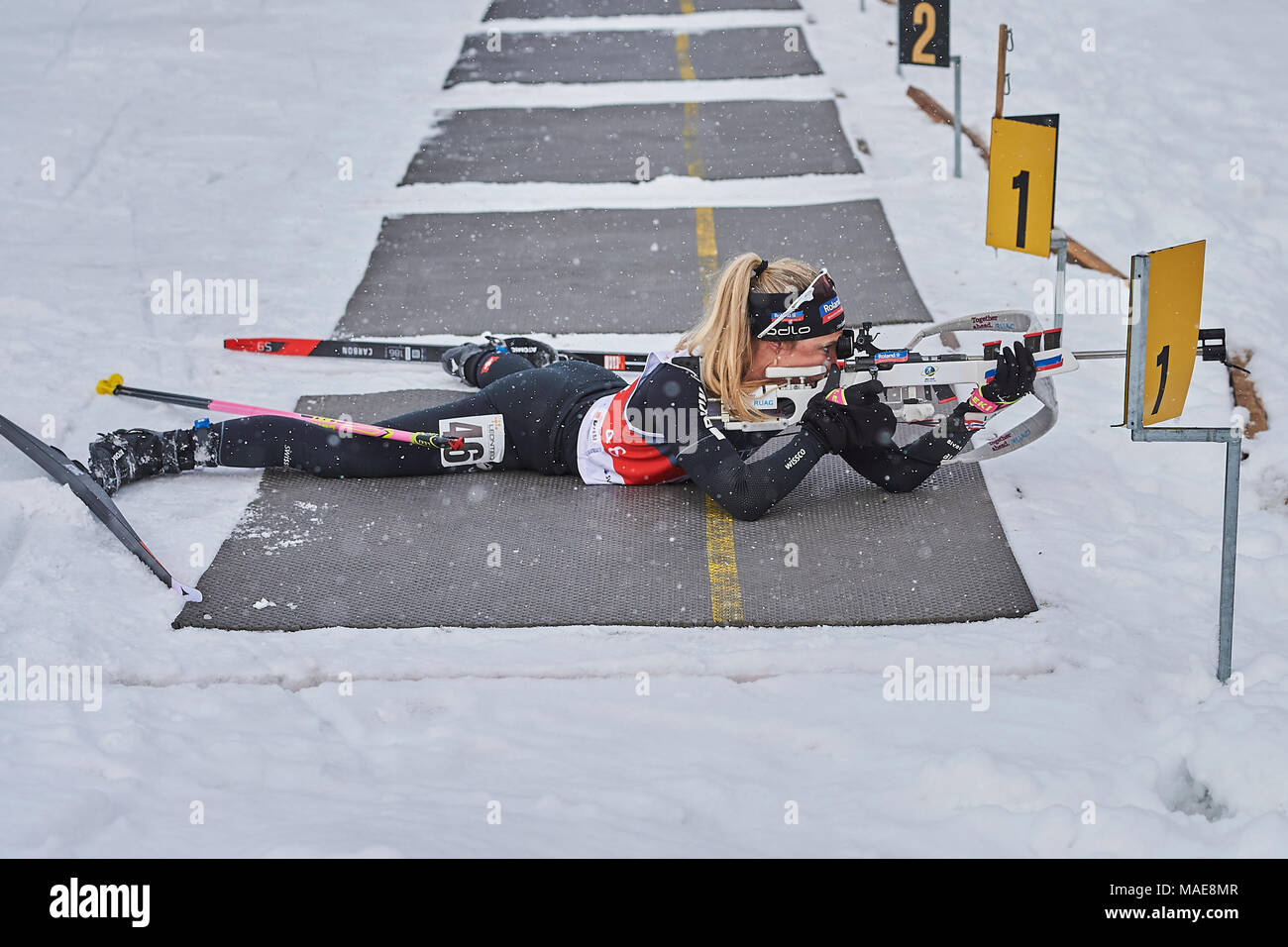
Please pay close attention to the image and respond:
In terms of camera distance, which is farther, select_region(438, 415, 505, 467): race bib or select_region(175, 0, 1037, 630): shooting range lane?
select_region(438, 415, 505, 467): race bib

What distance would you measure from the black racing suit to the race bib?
0.10 ft

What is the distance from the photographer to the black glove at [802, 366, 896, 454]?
4.66 metres

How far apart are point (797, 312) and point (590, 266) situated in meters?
3.56

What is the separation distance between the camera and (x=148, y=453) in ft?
17.5

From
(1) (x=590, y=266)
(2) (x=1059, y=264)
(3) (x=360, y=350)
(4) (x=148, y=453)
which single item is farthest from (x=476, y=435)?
(1) (x=590, y=266)

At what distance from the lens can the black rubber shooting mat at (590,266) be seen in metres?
7.22

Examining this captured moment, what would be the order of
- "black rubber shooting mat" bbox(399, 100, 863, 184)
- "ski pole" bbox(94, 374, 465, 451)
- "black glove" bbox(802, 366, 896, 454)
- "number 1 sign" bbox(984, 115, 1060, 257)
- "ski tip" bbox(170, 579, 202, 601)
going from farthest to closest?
"black rubber shooting mat" bbox(399, 100, 863, 184) → "number 1 sign" bbox(984, 115, 1060, 257) → "ski pole" bbox(94, 374, 465, 451) → "black glove" bbox(802, 366, 896, 454) → "ski tip" bbox(170, 579, 202, 601)

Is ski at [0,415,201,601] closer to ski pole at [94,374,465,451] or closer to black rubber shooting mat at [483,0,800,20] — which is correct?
ski pole at [94,374,465,451]

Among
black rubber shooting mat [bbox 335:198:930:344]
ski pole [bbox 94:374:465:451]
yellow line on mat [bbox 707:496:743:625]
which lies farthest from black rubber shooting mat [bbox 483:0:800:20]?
Answer: yellow line on mat [bbox 707:496:743:625]

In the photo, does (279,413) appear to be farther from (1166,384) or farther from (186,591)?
(1166,384)

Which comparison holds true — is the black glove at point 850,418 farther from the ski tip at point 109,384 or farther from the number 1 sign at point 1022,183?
the ski tip at point 109,384

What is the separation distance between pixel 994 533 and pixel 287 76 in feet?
32.3

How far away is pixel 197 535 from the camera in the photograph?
16.4ft
